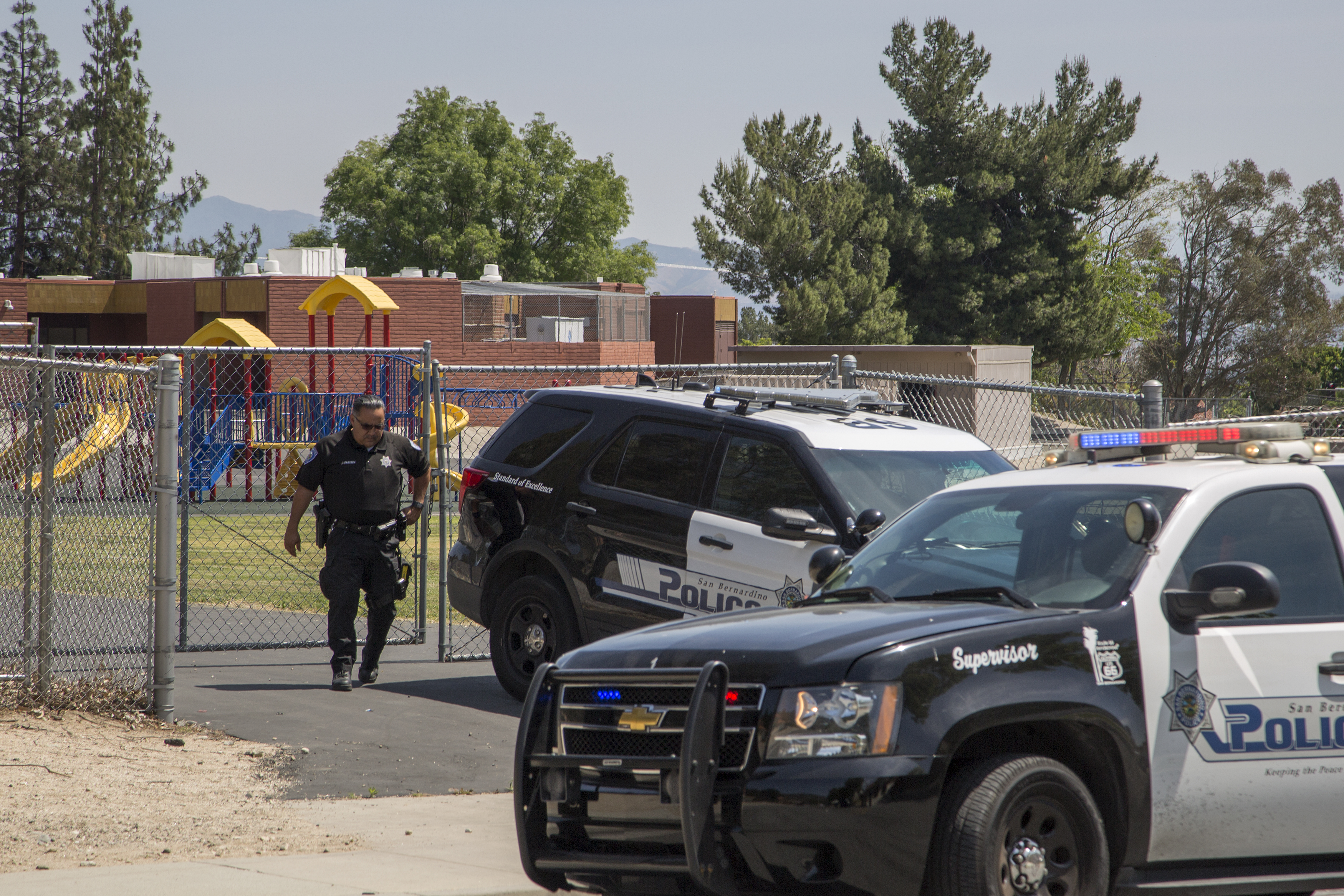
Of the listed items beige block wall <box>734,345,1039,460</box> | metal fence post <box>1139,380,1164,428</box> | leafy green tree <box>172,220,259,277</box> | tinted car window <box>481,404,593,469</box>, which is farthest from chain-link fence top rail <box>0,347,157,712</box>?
leafy green tree <box>172,220,259,277</box>

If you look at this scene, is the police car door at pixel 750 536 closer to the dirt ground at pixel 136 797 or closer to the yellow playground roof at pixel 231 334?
the dirt ground at pixel 136 797

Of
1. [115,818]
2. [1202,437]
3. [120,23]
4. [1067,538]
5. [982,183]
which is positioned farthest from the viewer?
[120,23]

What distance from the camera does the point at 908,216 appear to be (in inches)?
2124

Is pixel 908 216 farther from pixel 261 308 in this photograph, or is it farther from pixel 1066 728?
pixel 1066 728

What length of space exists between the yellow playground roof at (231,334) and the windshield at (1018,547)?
27241 mm

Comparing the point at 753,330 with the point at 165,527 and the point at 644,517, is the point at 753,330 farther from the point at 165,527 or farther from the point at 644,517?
the point at 165,527

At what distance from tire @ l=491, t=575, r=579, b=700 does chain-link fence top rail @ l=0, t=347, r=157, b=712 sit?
2084 millimetres

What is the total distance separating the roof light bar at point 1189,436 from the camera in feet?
16.6

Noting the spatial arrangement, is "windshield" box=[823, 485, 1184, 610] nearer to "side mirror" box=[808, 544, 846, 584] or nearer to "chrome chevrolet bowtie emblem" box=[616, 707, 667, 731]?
"side mirror" box=[808, 544, 846, 584]

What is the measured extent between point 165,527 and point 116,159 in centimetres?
6743

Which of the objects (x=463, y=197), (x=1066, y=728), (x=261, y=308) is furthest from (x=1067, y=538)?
(x=463, y=197)

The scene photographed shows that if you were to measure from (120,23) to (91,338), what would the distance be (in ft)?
70.9

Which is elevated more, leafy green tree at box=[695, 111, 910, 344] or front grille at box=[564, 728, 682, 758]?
leafy green tree at box=[695, 111, 910, 344]

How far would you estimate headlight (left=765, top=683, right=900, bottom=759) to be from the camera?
3.82 metres
